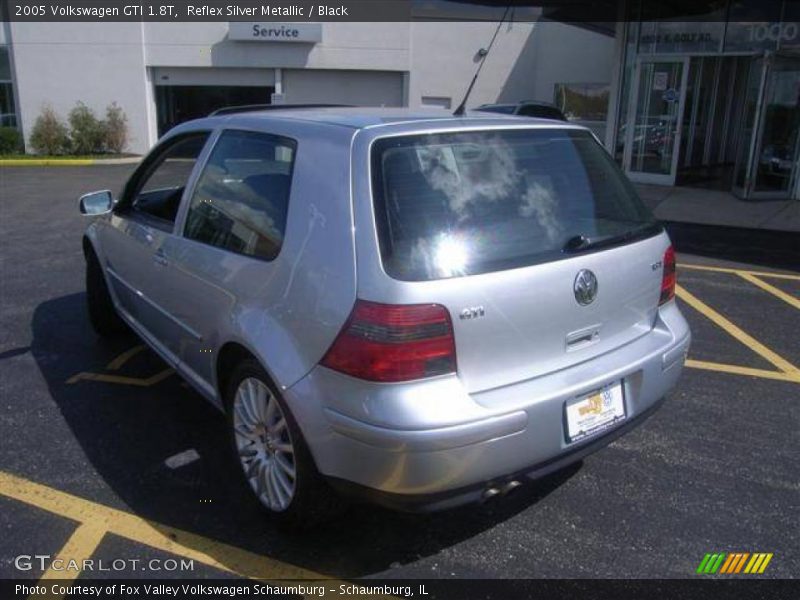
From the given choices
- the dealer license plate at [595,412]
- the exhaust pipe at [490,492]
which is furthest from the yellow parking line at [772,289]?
the exhaust pipe at [490,492]

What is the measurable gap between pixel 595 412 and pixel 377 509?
1079mm

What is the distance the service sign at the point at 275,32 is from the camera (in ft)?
70.0

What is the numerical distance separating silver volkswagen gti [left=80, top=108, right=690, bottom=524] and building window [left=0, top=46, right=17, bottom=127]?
74.7 feet

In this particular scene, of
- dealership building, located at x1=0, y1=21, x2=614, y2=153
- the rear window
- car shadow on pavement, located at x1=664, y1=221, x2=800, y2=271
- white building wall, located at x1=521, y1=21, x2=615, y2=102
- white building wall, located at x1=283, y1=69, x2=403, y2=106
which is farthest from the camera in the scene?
white building wall, located at x1=283, y1=69, x2=403, y2=106

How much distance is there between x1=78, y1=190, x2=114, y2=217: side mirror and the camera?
4426 millimetres

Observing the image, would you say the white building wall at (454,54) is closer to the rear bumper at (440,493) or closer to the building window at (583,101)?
the building window at (583,101)

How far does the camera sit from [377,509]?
3131 millimetres

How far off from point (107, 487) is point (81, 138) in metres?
20.6

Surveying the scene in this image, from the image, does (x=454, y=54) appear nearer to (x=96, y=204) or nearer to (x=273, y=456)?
(x=96, y=204)

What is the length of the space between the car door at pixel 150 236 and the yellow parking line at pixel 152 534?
3.05ft

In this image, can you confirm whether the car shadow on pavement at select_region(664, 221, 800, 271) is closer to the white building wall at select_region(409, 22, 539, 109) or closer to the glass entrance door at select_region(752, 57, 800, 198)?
the glass entrance door at select_region(752, 57, 800, 198)

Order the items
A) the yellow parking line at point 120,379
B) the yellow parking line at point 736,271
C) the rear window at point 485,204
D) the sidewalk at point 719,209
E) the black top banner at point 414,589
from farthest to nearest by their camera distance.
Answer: the sidewalk at point 719,209
the yellow parking line at point 736,271
the yellow parking line at point 120,379
the black top banner at point 414,589
the rear window at point 485,204

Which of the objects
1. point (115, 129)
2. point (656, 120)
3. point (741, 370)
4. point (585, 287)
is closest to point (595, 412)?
point (585, 287)

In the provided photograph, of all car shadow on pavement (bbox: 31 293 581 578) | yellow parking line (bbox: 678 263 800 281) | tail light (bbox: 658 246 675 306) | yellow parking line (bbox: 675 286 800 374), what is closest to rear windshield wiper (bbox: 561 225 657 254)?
tail light (bbox: 658 246 675 306)
